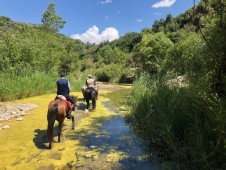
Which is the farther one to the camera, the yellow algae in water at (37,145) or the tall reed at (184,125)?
the yellow algae in water at (37,145)

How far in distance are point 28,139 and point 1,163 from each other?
6.32ft

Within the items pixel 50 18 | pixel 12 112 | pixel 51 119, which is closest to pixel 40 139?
pixel 51 119

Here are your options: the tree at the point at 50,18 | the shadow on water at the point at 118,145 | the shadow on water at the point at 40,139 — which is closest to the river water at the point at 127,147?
the shadow on water at the point at 118,145

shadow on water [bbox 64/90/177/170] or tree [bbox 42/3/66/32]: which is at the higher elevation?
tree [bbox 42/3/66/32]

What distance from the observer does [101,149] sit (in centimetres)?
732

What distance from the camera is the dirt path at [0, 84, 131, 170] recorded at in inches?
250

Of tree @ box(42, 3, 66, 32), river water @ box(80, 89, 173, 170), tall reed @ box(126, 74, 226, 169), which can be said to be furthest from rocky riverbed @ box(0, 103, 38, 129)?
tree @ box(42, 3, 66, 32)

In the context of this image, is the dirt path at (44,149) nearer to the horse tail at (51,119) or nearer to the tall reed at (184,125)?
the horse tail at (51,119)

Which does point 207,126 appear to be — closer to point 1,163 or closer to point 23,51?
point 1,163

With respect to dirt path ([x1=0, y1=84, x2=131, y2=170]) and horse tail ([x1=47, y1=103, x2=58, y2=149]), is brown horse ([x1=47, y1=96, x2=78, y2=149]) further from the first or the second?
dirt path ([x1=0, y1=84, x2=131, y2=170])

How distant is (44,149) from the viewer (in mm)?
7320

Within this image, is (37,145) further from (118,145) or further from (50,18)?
(50,18)

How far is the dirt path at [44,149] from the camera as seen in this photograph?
6.34 metres

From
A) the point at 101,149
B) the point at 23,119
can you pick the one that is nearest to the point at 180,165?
the point at 101,149
